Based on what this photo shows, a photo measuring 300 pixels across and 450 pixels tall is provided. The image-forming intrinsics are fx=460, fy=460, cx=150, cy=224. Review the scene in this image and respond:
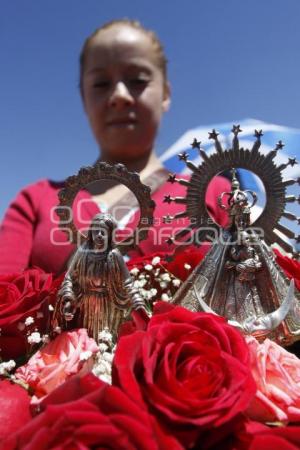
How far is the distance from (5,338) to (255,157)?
0.50 meters

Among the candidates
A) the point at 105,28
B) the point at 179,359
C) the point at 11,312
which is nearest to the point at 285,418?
the point at 179,359

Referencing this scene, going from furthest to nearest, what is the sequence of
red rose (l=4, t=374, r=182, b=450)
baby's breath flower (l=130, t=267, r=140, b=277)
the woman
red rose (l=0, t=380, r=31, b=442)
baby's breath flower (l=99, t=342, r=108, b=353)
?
1. the woman
2. baby's breath flower (l=130, t=267, r=140, b=277)
3. baby's breath flower (l=99, t=342, r=108, b=353)
4. red rose (l=0, t=380, r=31, b=442)
5. red rose (l=4, t=374, r=182, b=450)

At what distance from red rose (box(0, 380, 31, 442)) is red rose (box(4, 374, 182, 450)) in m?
0.08

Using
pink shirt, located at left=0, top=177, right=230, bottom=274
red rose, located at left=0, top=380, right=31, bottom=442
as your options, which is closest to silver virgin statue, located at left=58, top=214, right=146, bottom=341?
red rose, located at left=0, top=380, right=31, bottom=442

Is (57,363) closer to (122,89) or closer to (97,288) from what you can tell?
(97,288)

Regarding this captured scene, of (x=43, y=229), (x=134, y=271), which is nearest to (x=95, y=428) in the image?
(x=134, y=271)

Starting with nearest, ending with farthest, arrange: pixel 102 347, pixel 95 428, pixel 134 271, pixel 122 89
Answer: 1. pixel 95 428
2. pixel 102 347
3. pixel 134 271
4. pixel 122 89

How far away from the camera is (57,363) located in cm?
59

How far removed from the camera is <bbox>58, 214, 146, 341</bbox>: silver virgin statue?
2.28 feet

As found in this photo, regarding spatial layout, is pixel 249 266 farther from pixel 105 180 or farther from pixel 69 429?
pixel 69 429

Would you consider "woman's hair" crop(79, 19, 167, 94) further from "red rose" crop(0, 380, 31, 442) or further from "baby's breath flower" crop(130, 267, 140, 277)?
"red rose" crop(0, 380, 31, 442)

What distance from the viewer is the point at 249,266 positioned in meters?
0.72

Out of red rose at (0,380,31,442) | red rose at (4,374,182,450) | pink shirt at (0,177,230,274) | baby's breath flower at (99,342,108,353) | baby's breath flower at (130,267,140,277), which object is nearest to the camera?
red rose at (4,374,182,450)

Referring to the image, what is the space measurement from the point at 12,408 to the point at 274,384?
0.30 metres
